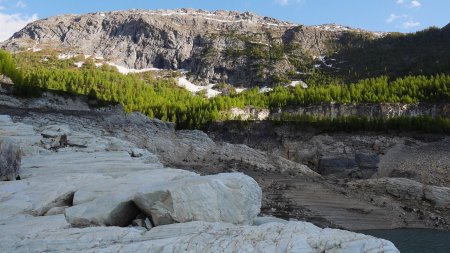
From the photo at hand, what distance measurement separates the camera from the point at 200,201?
47.9 ft

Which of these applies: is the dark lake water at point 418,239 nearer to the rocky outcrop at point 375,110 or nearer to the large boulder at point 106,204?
the large boulder at point 106,204

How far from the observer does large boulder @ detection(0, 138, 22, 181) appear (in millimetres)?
21347

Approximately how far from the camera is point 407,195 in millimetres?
51281

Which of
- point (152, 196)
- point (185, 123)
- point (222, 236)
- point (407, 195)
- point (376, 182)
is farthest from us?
point (185, 123)

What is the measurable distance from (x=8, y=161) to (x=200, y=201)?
1309cm

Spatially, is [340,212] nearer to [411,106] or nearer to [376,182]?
[376,182]

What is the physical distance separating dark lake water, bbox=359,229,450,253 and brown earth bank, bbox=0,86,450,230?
82.6 inches

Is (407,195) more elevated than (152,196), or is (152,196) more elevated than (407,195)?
(152,196)

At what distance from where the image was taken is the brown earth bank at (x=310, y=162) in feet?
146

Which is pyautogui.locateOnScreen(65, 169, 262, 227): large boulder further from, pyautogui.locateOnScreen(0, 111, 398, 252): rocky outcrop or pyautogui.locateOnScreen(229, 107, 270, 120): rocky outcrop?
pyautogui.locateOnScreen(229, 107, 270, 120): rocky outcrop

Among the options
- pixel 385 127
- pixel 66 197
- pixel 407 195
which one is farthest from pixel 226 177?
pixel 385 127

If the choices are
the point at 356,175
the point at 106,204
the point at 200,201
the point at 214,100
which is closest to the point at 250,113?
the point at 214,100

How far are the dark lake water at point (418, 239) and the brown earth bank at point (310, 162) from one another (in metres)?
2.10

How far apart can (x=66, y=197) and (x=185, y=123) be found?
94.4 meters
